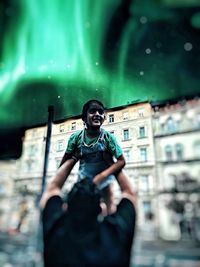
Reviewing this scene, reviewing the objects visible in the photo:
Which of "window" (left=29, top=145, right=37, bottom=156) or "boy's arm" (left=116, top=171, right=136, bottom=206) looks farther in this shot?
"window" (left=29, top=145, right=37, bottom=156)

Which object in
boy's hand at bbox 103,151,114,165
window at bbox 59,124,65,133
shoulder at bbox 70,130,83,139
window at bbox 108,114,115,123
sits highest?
window at bbox 108,114,115,123

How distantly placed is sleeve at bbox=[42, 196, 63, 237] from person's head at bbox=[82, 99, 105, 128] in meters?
0.34

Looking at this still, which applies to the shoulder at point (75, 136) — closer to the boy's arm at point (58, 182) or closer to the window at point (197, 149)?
the boy's arm at point (58, 182)

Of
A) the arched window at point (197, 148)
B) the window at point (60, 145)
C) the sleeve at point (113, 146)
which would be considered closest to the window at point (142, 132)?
the sleeve at point (113, 146)

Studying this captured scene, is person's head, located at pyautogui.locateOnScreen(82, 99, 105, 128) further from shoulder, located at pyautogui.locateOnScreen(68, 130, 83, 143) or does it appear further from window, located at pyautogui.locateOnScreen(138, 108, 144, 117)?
window, located at pyautogui.locateOnScreen(138, 108, 144, 117)

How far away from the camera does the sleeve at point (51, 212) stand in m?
0.96

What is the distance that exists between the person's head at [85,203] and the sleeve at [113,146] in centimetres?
18

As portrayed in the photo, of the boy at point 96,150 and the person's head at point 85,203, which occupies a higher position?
the boy at point 96,150

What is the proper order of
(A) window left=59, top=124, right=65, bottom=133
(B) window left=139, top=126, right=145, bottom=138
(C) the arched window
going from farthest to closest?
(A) window left=59, top=124, right=65, bottom=133
(B) window left=139, top=126, right=145, bottom=138
(C) the arched window

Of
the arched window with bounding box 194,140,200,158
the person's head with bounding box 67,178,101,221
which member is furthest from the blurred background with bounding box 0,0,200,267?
the person's head with bounding box 67,178,101,221

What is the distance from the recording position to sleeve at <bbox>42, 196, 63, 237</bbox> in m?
0.96

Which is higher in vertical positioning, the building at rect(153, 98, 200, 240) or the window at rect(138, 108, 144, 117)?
the window at rect(138, 108, 144, 117)

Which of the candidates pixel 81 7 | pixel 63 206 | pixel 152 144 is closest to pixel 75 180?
pixel 63 206

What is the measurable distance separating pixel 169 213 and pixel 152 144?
28cm
